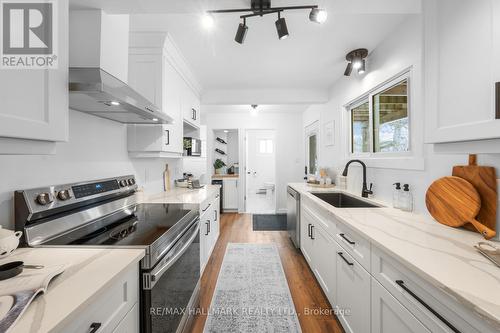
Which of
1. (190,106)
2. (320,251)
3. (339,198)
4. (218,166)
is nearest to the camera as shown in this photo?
(320,251)

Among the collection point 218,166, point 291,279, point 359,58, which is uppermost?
point 359,58

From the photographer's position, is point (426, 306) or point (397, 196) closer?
point (426, 306)

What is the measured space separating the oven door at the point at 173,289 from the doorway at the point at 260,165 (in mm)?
4894

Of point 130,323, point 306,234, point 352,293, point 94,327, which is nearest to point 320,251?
point 306,234

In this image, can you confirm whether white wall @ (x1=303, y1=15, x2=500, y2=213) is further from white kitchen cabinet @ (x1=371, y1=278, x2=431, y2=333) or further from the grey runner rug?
the grey runner rug

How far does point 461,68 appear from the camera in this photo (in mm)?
853

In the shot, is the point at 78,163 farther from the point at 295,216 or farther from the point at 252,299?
the point at 295,216

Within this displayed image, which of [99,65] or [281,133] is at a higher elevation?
[281,133]

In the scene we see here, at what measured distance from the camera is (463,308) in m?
0.62

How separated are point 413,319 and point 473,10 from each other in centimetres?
125

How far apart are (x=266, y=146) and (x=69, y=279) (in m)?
6.42

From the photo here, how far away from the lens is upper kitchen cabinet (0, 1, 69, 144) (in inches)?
25.8

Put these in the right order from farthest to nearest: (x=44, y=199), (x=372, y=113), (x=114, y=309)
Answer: (x=372, y=113) < (x=44, y=199) < (x=114, y=309)

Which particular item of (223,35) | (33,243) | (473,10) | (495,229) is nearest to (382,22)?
(473,10)
